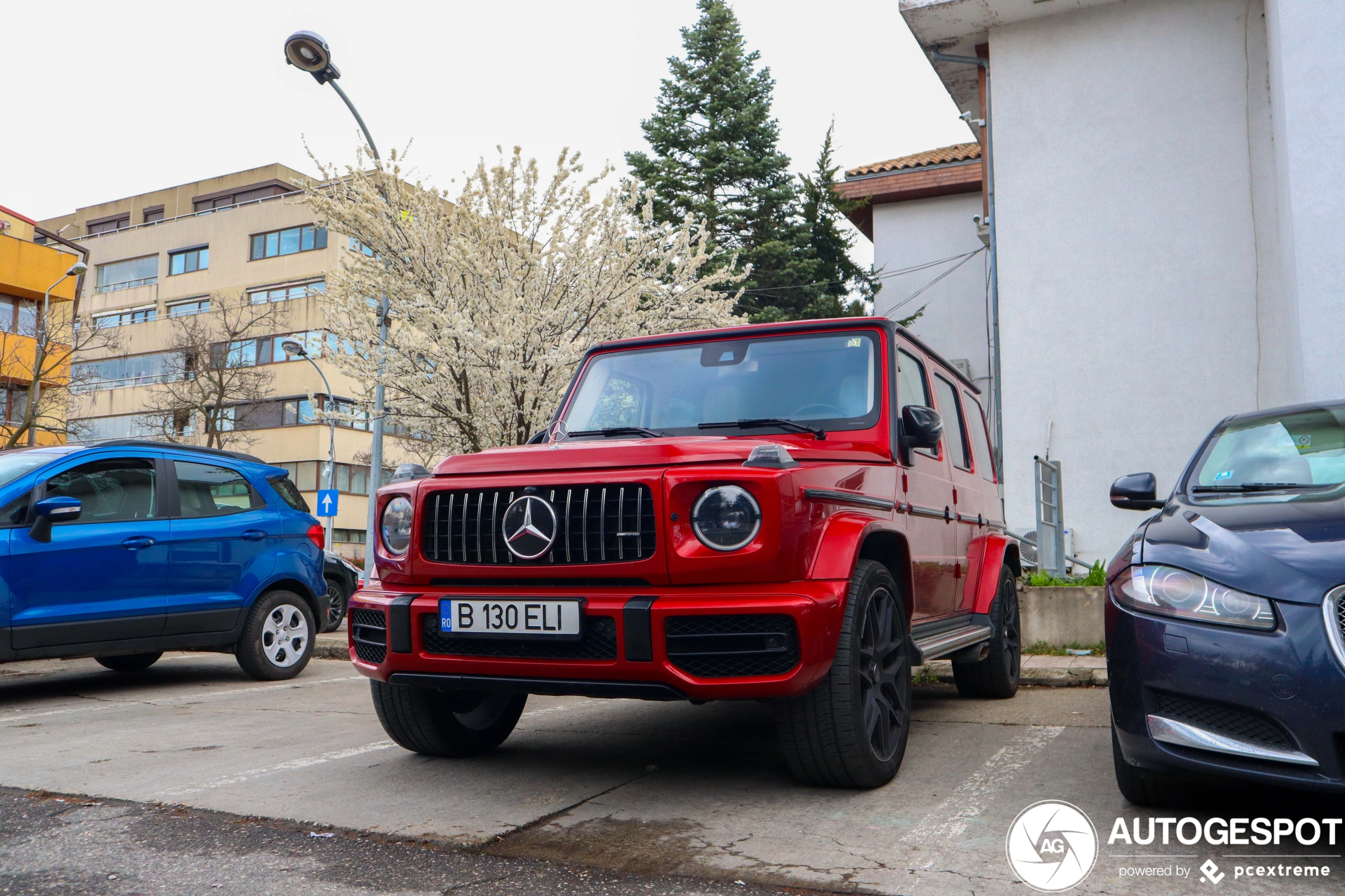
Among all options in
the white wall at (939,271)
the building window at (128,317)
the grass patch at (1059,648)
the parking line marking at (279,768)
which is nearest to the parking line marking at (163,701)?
the parking line marking at (279,768)

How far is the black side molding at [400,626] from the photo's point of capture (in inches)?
156

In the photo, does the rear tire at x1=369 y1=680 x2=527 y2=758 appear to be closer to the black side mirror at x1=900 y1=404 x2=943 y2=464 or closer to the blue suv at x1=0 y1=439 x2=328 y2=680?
the black side mirror at x1=900 y1=404 x2=943 y2=464

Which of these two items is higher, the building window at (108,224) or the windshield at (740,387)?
the building window at (108,224)

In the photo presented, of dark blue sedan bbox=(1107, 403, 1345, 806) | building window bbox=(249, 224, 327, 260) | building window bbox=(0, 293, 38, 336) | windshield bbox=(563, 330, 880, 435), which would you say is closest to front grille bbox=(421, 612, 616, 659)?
windshield bbox=(563, 330, 880, 435)

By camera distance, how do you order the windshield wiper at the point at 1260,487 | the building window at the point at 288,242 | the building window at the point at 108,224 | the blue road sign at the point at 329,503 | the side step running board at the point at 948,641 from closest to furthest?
the windshield wiper at the point at 1260,487 → the side step running board at the point at 948,641 → the blue road sign at the point at 329,503 → the building window at the point at 288,242 → the building window at the point at 108,224

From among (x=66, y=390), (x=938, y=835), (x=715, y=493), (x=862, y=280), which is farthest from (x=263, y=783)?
(x=66, y=390)

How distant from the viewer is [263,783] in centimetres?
432

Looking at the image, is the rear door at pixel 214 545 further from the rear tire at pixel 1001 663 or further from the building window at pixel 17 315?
the building window at pixel 17 315

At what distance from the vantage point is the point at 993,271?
584 inches

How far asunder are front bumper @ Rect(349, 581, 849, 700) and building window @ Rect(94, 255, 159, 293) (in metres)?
52.9

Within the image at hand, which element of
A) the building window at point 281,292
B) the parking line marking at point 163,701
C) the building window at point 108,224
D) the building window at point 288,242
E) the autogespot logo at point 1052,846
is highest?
the building window at point 108,224

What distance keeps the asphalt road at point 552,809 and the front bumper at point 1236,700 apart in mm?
320

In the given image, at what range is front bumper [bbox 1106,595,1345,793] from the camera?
2.89 metres

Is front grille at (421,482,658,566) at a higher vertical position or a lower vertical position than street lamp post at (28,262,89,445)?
lower
